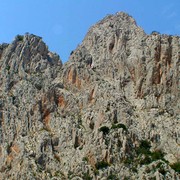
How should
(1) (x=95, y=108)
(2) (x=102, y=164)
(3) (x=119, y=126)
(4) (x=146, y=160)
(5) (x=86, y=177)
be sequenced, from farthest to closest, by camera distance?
(1) (x=95, y=108) < (3) (x=119, y=126) < (4) (x=146, y=160) < (2) (x=102, y=164) < (5) (x=86, y=177)

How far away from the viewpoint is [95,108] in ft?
310

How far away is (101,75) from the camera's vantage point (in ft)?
341

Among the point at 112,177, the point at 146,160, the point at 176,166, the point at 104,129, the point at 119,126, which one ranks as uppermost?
the point at 119,126

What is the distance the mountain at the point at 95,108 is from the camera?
84.2 m

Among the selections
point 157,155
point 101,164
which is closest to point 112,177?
point 101,164

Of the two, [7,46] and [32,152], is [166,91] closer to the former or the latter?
[32,152]

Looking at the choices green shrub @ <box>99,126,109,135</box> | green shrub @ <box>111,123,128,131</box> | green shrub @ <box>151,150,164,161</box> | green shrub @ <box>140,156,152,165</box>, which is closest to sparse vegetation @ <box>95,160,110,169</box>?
green shrub @ <box>140,156,152,165</box>

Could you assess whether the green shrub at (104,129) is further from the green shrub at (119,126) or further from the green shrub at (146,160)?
the green shrub at (146,160)

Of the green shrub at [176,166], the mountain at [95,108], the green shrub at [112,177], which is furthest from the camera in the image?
the mountain at [95,108]

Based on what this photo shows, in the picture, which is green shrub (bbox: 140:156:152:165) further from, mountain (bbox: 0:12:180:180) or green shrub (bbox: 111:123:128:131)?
green shrub (bbox: 111:123:128:131)

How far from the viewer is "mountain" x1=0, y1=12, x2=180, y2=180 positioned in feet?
276

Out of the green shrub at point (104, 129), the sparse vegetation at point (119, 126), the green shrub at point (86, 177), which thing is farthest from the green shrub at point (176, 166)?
the green shrub at point (86, 177)

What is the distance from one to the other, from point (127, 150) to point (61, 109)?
1852 centimetres

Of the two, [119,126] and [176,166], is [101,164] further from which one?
[176,166]
